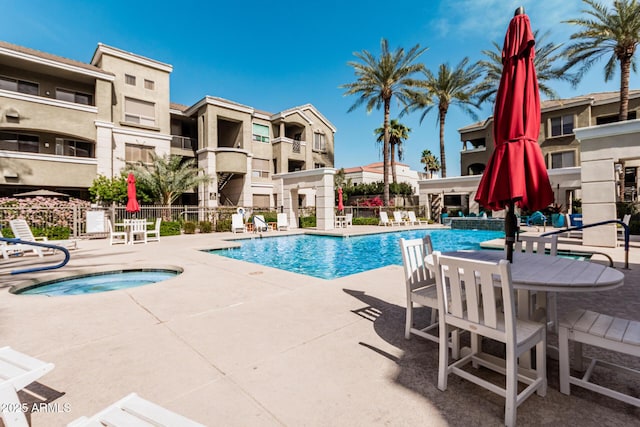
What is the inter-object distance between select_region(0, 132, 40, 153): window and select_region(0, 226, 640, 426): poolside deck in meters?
18.3

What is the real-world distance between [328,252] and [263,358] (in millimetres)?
9195

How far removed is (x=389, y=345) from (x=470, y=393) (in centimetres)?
92

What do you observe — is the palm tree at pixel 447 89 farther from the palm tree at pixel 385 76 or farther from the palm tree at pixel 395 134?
the palm tree at pixel 395 134

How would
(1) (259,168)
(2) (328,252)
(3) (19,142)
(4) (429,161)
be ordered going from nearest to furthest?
(2) (328,252), (3) (19,142), (1) (259,168), (4) (429,161)

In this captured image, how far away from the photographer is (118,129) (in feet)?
67.1

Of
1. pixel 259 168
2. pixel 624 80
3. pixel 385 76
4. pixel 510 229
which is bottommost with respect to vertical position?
pixel 510 229

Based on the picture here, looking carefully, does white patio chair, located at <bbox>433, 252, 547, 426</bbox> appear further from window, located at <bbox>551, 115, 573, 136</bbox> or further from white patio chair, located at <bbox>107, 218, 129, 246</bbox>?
window, located at <bbox>551, 115, 573, 136</bbox>

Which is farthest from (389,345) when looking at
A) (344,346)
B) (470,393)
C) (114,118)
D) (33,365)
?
(114,118)

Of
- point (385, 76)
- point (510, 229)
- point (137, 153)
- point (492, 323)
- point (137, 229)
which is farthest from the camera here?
point (385, 76)

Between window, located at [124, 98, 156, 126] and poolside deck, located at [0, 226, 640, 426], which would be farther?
window, located at [124, 98, 156, 126]

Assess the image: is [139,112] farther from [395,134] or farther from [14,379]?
[395,134]

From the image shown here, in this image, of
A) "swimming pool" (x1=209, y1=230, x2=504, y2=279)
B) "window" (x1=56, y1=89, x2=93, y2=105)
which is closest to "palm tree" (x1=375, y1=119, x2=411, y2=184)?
"swimming pool" (x1=209, y1=230, x2=504, y2=279)

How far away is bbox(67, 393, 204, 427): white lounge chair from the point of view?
1.55m

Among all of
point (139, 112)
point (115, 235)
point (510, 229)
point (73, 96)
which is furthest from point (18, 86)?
point (510, 229)
